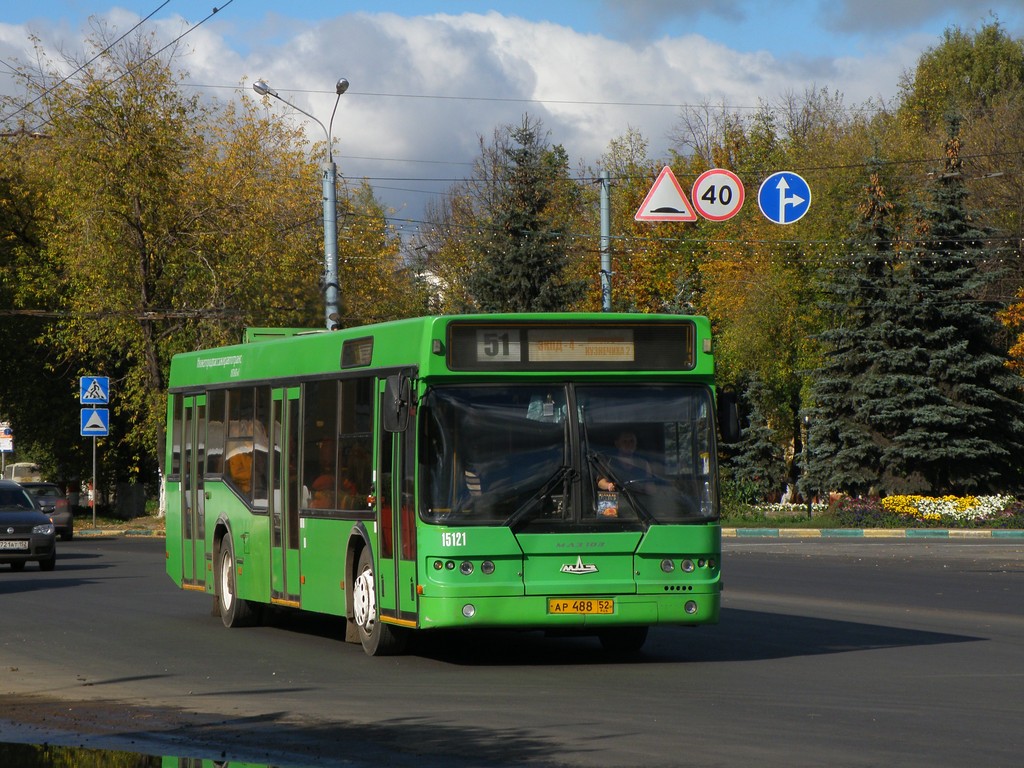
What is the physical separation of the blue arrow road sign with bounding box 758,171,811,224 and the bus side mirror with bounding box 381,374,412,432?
19.3 m

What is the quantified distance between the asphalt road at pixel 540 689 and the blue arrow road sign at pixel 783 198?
12.4 meters

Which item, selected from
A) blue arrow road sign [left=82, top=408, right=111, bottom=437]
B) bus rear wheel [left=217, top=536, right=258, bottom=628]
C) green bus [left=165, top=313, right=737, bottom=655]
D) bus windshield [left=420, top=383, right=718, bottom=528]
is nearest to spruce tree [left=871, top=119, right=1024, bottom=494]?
blue arrow road sign [left=82, top=408, right=111, bottom=437]

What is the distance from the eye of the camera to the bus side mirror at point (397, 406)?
13328 mm

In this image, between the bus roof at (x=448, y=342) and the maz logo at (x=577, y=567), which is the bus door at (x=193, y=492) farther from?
the maz logo at (x=577, y=567)

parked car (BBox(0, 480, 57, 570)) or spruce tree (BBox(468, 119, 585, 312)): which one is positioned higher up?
spruce tree (BBox(468, 119, 585, 312))

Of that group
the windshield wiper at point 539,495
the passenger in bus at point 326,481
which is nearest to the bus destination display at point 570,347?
the windshield wiper at point 539,495

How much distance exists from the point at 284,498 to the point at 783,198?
1795 cm

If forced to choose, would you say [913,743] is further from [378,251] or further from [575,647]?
[378,251]

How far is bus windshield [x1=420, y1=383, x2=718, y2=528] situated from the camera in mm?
13305

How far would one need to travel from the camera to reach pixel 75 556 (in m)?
34.8

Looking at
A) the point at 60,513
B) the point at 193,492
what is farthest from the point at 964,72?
the point at 193,492

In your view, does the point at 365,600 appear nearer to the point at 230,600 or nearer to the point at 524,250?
the point at 230,600

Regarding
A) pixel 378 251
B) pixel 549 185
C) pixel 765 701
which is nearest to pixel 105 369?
pixel 378 251

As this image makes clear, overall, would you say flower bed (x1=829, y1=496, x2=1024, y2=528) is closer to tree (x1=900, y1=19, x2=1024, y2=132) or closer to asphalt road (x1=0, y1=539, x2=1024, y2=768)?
asphalt road (x1=0, y1=539, x2=1024, y2=768)
